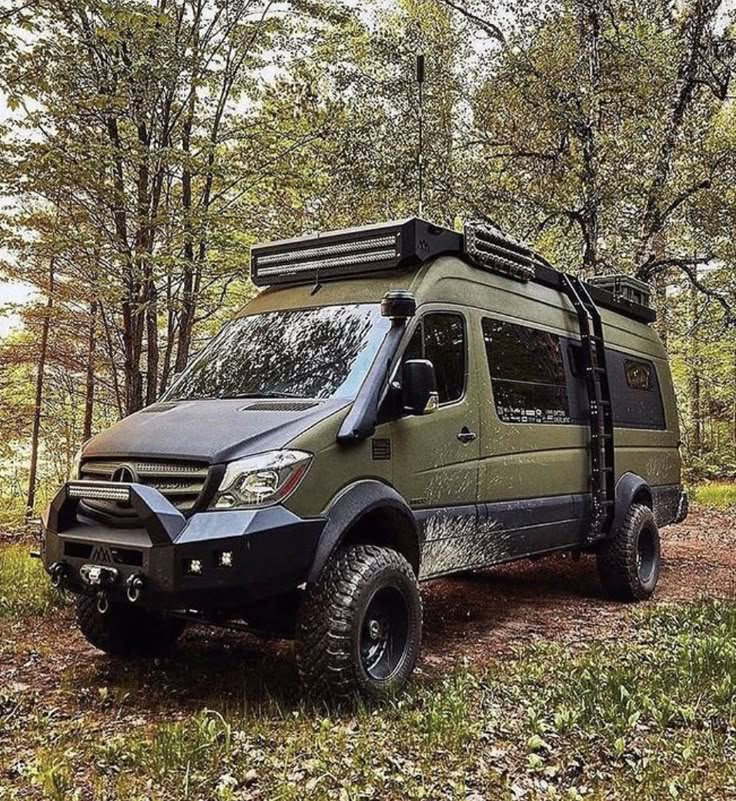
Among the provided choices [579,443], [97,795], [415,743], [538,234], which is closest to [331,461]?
[415,743]

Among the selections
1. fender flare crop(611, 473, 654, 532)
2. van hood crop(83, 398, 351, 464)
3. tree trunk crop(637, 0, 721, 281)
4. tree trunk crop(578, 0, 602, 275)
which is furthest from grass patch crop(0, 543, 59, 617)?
tree trunk crop(637, 0, 721, 281)

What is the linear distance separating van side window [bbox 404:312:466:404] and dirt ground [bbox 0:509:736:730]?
6.14 ft

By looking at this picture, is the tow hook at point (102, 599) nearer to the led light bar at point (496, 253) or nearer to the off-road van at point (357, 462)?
the off-road van at point (357, 462)

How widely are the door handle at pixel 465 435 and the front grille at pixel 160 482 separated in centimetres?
203

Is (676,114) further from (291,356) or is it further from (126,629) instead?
(126,629)

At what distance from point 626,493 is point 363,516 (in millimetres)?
3973

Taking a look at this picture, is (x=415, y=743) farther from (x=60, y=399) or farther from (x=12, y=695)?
(x=60, y=399)

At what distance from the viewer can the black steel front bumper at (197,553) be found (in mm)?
3793

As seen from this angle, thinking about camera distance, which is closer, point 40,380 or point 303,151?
point 303,151

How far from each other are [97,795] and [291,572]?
4.25 ft

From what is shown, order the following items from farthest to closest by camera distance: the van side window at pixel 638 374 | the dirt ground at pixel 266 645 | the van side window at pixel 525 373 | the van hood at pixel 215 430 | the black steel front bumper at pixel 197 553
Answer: the van side window at pixel 638 374
the van side window at pixel 525 373
the dirt ground at pixel 266 645
the van hood at pixel 215 430
the black steel front bumper at pixel 197 553

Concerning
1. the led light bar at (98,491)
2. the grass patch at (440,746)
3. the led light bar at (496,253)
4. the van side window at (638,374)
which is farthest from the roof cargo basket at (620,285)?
the led light bar at (98,491)

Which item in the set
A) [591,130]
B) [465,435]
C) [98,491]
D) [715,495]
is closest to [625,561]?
[465,435]

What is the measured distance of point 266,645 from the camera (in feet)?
18.1
